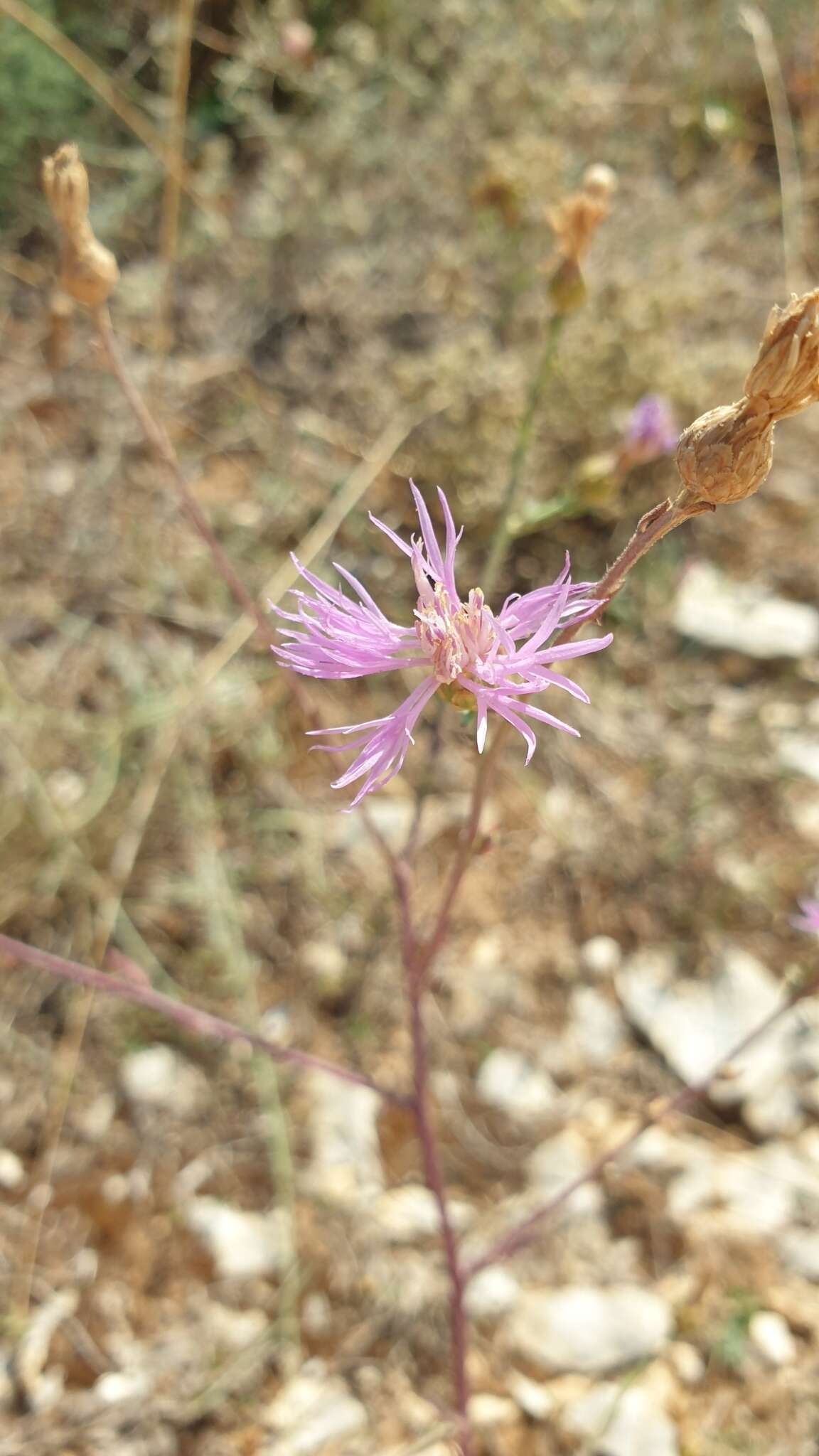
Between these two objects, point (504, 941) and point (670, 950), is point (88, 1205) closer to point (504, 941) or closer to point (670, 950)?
point (504, 941)

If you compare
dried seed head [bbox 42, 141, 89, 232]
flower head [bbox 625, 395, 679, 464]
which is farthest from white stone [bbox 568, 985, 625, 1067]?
dried seed head [bbox 42, 141, 89, 232]

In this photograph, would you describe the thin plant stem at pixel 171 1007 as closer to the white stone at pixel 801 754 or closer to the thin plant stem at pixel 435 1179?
the thin plant stem at pixel 435 1179

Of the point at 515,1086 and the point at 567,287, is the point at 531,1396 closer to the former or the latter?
the point at 515,1086

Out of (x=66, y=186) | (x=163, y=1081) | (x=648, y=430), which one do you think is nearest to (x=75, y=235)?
(x=66, y=186)

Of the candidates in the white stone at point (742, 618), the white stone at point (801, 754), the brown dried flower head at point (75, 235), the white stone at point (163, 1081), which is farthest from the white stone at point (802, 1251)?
the brown dried flower head at point (75, 235)

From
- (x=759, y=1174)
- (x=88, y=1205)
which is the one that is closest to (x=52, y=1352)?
(x=88, y=1205)
